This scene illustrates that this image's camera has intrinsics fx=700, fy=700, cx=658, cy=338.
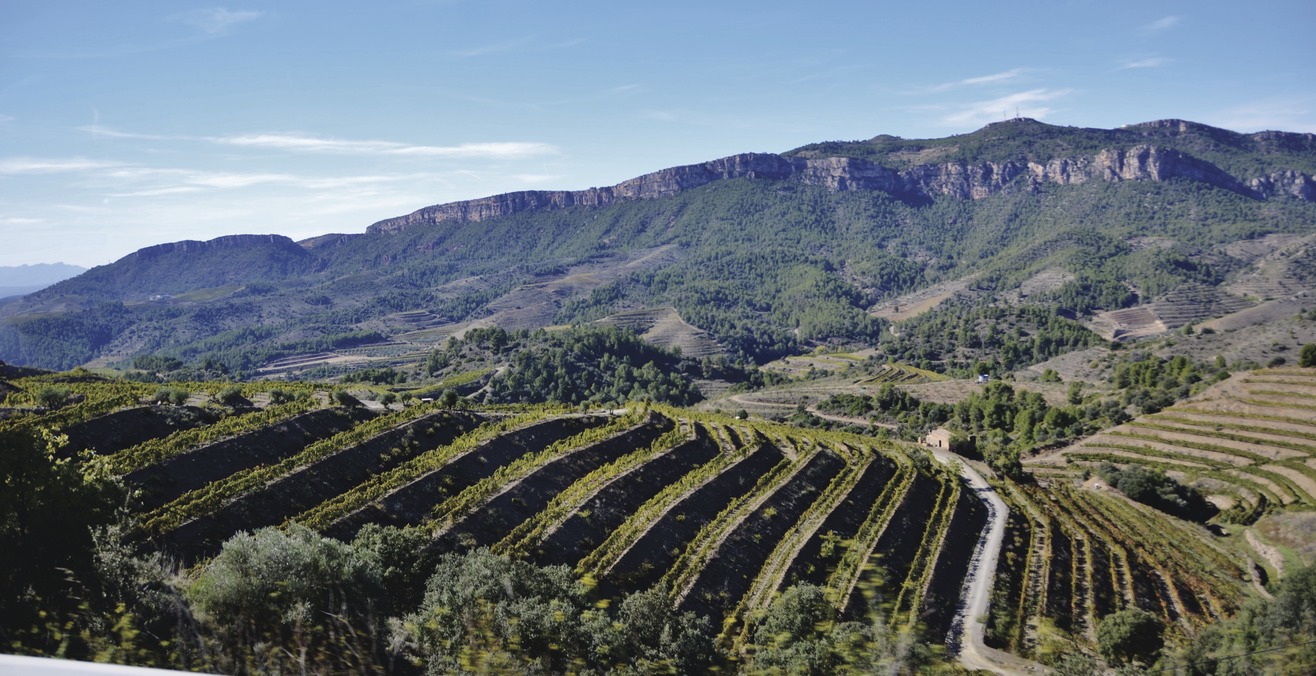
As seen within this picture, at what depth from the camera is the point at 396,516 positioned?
95.6 ft

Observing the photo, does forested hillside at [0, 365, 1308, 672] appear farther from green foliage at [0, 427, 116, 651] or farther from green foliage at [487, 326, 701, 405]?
green foliage at [487, 326, 701, 405]

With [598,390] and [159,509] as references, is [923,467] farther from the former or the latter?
[598,390]

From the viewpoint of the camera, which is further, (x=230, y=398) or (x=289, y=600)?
(x=230, y=398)

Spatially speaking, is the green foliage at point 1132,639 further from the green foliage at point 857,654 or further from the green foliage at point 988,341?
the green foliage at point 988,341

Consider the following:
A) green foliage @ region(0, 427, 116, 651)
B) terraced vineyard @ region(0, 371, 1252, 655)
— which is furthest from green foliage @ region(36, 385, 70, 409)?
green foliage @ region(0, 427, 116, 651)

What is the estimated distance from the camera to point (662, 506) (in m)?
34.0

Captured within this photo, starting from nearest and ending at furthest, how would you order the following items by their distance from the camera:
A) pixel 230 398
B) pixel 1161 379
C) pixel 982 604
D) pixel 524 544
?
pixel 524 544 < pixel 982 604 < pixel 230 398 < pixel 1161 379

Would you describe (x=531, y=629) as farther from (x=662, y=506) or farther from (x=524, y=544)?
(x=662, y=506)

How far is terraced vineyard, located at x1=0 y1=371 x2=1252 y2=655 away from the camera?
2753 centimetres

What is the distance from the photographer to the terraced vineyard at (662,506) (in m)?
27.5

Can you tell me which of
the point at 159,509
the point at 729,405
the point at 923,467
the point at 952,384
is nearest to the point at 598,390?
the point at 729,405

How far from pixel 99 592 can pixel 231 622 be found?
279 cm

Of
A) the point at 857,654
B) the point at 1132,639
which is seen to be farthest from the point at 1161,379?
the point at 857,654

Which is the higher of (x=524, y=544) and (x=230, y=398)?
(x=230, y=398)
